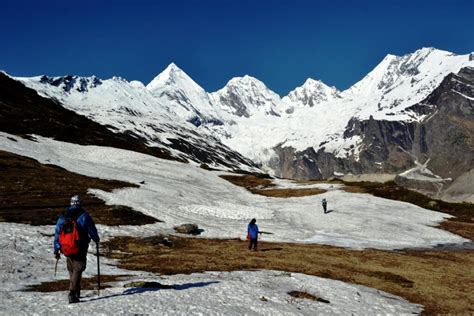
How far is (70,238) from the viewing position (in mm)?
17422

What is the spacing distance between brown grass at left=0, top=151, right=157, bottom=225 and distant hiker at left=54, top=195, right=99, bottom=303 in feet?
79.5

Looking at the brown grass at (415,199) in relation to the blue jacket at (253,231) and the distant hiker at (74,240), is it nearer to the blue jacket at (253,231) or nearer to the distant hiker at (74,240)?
the blue jacket at (253,231)

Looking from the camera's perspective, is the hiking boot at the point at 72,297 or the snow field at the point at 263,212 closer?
the hiking boot at the point at 72,297

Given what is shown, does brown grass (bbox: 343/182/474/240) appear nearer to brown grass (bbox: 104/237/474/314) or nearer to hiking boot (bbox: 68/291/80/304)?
brown grass (bbox: 104/237/474/314)

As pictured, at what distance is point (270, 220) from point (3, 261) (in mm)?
41666

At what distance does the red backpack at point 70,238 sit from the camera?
57.2 ft

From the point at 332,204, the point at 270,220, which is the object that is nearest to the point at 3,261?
the point at 270,220

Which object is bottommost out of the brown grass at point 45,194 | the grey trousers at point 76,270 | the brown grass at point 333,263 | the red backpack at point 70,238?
the brown grass at point 333,263

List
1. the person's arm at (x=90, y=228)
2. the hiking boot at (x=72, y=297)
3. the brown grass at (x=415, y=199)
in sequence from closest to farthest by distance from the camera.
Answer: the hiking boot at (x=72, y=297)
the person's arm at (x=90, y=228)
the brown grass at (x=415, y=199)

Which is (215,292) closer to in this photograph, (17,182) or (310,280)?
(310,280)

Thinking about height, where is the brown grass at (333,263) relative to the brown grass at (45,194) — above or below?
below

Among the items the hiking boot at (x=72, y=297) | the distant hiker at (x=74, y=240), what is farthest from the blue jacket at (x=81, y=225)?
the hiking boot at (x=72, y=297)

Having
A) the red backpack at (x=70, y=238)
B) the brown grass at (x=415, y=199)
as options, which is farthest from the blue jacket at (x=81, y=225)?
the brown grass at (x=415, y=199)

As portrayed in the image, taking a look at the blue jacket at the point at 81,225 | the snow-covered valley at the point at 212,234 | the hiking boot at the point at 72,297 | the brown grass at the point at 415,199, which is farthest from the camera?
the brown grass at the point at 415,199
